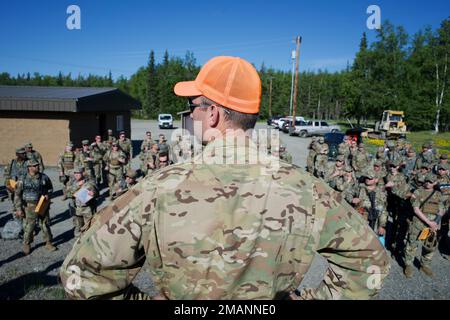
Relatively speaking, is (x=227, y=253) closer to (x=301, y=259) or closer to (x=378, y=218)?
(x=301, y=259)

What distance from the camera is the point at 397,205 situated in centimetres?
770

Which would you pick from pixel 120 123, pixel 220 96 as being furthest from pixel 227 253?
pixel 120 123

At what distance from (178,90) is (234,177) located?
59 centimetres

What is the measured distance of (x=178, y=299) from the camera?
1383 millimetres

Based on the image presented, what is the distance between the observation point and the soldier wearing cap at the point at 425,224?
602 centimetres

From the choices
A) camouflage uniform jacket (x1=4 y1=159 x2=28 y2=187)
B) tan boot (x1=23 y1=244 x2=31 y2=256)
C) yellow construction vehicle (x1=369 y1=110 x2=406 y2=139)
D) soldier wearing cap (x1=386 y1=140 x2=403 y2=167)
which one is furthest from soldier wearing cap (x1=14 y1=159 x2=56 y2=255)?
yellow construction vehicle (x1=369 y1=110 x2=406 y2=139)

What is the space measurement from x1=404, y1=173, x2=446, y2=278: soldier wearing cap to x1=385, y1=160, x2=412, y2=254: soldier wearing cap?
2.08 feet

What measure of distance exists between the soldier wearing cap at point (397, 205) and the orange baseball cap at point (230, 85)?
6.59 meters

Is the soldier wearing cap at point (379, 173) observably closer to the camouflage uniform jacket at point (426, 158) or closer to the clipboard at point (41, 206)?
the camouflage uniform jacket at point (426, 158)

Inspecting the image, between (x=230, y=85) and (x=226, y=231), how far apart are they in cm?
66

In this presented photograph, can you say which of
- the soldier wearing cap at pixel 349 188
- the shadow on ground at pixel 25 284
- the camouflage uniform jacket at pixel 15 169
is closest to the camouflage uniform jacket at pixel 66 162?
the camouflage uniform jacket at pixel 15 169

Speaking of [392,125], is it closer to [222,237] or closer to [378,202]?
[378,202]

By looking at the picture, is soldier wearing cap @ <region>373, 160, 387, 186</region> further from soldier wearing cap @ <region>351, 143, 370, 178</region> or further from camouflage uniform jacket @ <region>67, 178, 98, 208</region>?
camouflage uniform jacket @ <region>67, 178, 98, 208</region>

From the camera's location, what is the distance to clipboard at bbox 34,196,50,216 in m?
6.45
